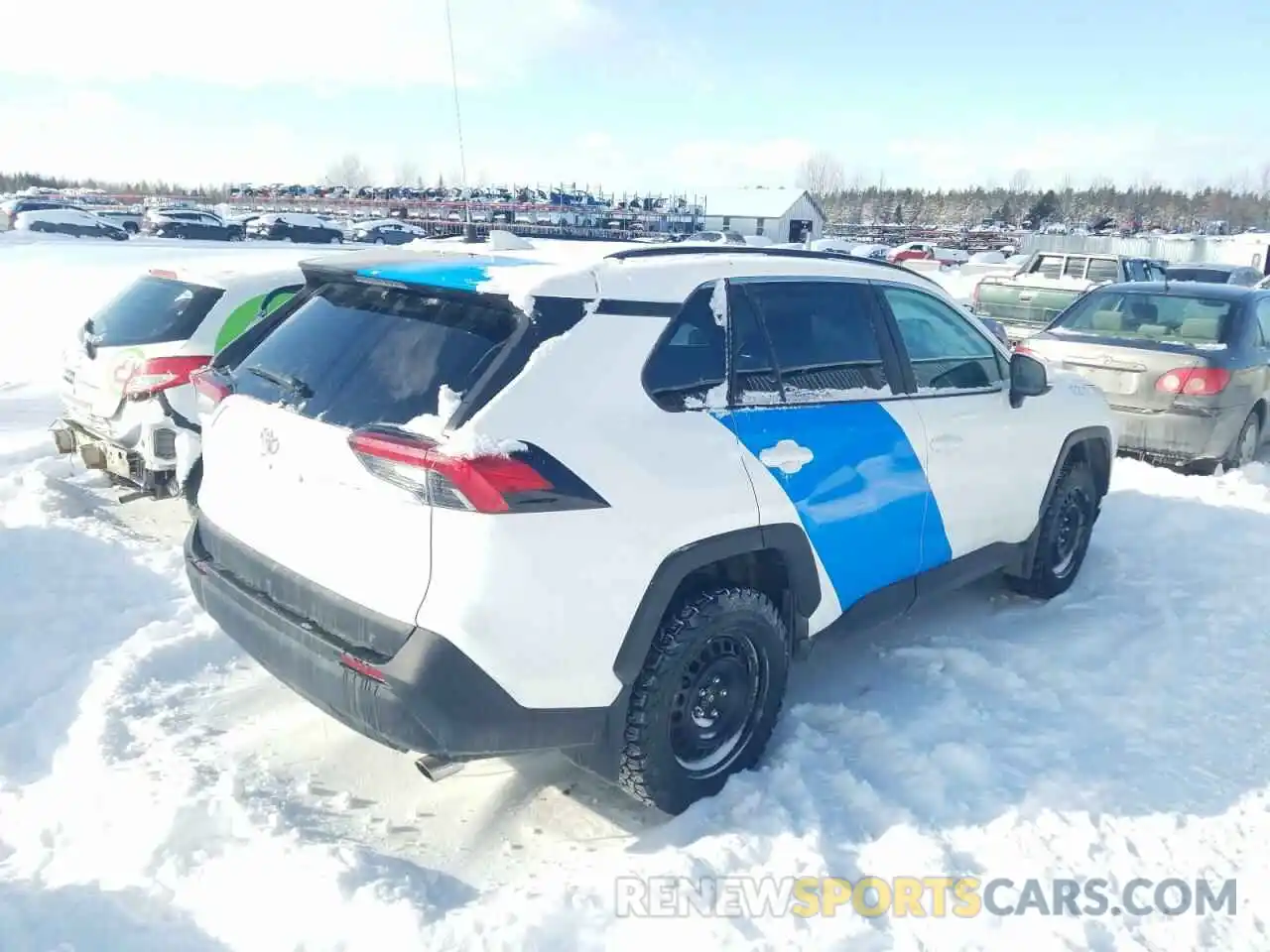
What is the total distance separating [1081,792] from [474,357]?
2.58m

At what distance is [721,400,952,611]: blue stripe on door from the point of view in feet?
11.2

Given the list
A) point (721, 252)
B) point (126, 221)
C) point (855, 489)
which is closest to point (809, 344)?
point (721, 252)

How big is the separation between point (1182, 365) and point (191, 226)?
42556 millimetres

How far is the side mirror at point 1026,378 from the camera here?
4.53m

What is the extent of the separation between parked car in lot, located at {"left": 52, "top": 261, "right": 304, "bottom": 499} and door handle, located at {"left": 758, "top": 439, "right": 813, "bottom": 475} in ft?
12.0

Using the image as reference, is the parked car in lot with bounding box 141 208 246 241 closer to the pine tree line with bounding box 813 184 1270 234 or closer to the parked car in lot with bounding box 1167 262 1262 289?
the parked car in lot with bounding box 1167 262 1262 289

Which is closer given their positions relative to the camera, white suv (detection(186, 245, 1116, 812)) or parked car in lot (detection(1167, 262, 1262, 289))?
white suv (detection(186, 245, 1116, 812))

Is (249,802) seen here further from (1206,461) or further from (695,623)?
(1206,461)

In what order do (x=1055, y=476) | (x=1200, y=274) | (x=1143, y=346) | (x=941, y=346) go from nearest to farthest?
(x=941, y=346) < (x=1055, y=476) < (x=1143, y=346) < (x=1200, y=274)

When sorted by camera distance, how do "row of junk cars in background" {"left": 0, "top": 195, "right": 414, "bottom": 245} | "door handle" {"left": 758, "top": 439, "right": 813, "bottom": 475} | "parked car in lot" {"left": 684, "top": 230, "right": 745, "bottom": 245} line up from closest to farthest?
"door handle" {"left": 758, "top": 439, "right": 813, "bottom": 475}, "parked car in lot" {"left": 684, "top": 230, "right": 745, "bottom": 245}, "row of junk cars in background" {"left": 0, "top": 195, "right": 414, "bottom": 245}

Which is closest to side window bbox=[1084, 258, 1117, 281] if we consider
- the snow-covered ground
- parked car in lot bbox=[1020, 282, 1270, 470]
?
parked car in lot bbox=[1020, 282, 1270, 470]

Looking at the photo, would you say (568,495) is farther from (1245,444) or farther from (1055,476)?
(1245,444)

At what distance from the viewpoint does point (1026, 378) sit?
14.9ft

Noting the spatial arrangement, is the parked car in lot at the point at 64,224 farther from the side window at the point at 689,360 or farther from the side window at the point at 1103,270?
the side window at the point at 689,360
